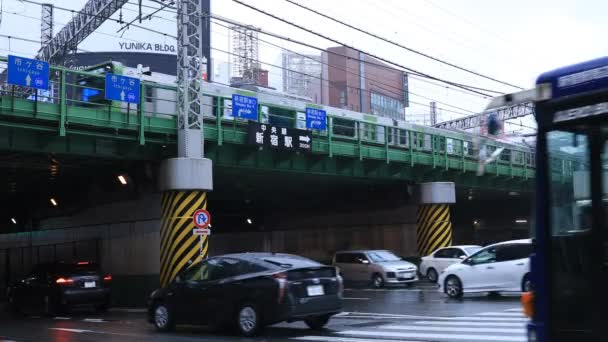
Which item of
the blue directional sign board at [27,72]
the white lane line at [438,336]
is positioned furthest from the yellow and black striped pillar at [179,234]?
the white lane line at [438,336]

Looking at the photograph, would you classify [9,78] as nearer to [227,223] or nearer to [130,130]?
[130,130]

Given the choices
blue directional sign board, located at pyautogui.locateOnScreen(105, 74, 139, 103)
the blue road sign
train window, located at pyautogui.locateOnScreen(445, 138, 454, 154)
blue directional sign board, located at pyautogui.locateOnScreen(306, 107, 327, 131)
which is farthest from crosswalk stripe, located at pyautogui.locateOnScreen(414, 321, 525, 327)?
train window, located at pyautogui.locateOnScreen(445, 138, 454, 154)

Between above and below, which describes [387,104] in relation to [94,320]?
above

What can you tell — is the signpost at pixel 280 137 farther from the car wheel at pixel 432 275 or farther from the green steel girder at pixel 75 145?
the car wheel at pixel 432 275

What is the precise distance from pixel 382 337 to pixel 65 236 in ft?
73.1

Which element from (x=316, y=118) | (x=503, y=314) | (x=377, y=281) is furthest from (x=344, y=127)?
(x=503, y=314)

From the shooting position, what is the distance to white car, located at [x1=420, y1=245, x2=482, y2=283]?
29125 millimetres

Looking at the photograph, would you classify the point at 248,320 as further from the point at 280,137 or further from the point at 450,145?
the point at 450,145

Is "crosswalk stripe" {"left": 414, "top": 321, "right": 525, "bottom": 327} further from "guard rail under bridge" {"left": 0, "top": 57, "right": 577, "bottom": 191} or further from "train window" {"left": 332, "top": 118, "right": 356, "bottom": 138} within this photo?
"train window" {"left": 332, "top": 118, "right": 356, "bottom": 138}

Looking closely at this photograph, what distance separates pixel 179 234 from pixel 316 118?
7.40m

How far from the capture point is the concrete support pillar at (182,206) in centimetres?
2333

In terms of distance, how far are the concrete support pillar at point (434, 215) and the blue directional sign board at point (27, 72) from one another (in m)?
21.0

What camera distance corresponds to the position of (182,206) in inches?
936

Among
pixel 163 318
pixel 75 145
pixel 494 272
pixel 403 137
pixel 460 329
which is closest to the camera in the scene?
pixel 460 329
